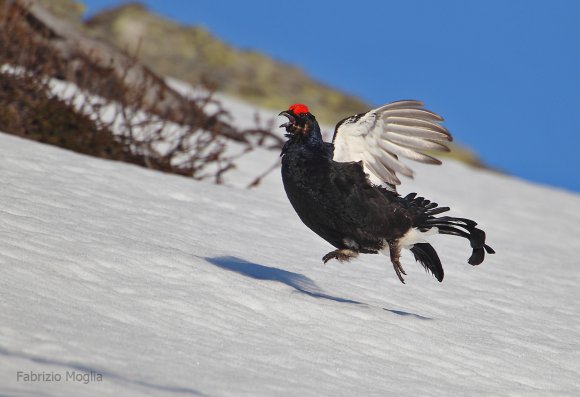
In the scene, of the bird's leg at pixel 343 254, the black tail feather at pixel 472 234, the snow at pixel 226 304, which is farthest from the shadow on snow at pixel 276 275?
the black tail feather at pixel 472 234

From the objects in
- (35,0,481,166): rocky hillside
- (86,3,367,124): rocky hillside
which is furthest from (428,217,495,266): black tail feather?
(86,3,367,124): rocky hillside

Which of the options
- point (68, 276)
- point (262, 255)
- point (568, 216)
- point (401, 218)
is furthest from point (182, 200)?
point (568, 216)

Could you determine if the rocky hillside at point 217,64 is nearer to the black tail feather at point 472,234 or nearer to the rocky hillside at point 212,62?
the rocky hillside at point 212,62

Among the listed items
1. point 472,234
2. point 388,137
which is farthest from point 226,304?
point 472,234

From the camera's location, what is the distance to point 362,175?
236 inches

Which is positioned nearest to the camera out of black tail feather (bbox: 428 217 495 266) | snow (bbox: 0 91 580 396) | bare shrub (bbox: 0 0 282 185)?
snow (bbox: 0 91 580 396)

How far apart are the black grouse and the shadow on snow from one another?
11.7 inches

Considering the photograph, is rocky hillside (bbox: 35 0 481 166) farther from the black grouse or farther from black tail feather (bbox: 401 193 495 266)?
the black grouse

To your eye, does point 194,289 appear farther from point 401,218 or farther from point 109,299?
point 401,218

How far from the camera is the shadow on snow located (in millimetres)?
6168

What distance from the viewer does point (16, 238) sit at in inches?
210

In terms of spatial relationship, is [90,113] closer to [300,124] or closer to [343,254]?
[300,124]

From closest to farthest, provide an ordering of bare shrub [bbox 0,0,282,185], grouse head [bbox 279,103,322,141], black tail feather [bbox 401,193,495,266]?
grouse head [bbox 279,103,322,141]
black tail feather [bbox 401,193,495,266]
bare shrub [bbox 0,0,282,185]

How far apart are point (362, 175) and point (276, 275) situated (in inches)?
36.9
